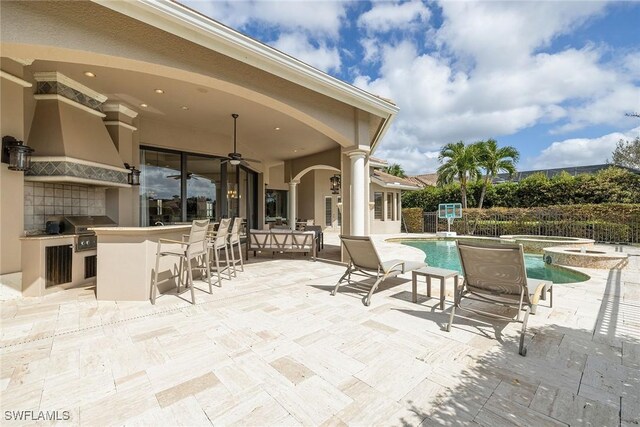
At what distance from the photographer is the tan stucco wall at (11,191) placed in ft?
13.3

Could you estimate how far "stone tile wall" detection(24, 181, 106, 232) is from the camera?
4.76 metres

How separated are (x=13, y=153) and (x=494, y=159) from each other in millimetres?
20663

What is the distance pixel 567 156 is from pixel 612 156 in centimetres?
7632

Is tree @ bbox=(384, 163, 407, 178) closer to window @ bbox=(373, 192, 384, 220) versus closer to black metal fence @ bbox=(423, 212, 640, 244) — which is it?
window @ bbox=(373, 192, 384, 220)

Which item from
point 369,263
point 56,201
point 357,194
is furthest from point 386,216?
point 56,201

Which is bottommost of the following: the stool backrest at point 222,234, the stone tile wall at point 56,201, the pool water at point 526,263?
the pool water at point 526,263

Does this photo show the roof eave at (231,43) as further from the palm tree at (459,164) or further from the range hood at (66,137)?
the palm tree at (459,164)

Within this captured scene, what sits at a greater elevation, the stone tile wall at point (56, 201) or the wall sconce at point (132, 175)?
the wall sconce at point (132, 175)

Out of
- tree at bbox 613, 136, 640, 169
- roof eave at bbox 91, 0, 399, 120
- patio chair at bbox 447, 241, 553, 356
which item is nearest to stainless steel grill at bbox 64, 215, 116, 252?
roof eave at bbox 91, 0, 399, 120

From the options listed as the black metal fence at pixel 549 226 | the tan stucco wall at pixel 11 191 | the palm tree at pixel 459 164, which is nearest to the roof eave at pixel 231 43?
the tan stucco wall at pixel 11 191

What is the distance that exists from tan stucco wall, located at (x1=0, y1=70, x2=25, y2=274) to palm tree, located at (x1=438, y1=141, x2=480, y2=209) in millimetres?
19563

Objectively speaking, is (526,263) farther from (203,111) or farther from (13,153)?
(13,153)

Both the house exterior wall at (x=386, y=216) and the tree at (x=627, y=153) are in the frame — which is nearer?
the house exterior wall at (x=386, y=216)

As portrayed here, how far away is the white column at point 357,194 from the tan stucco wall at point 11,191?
6.16 metres
